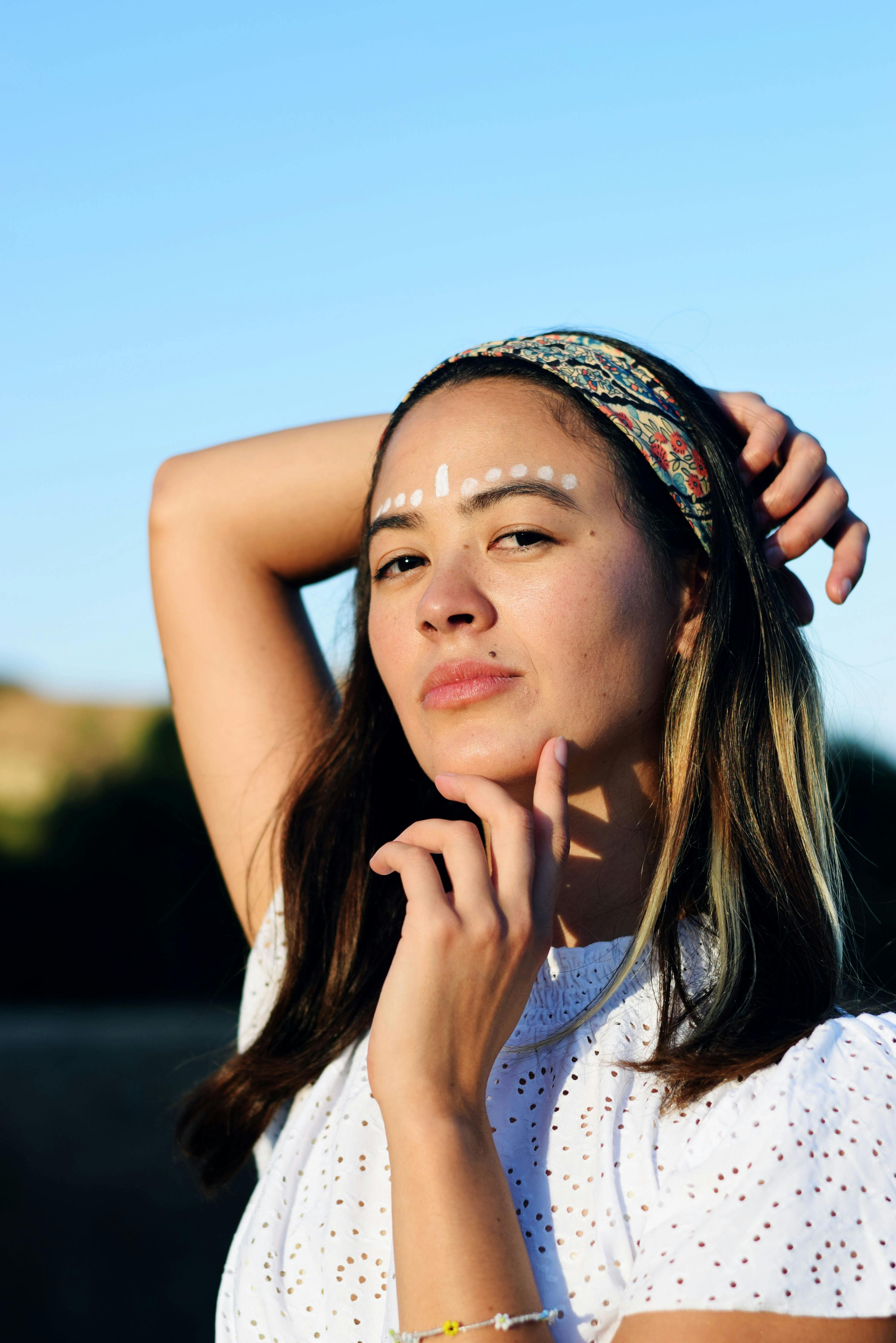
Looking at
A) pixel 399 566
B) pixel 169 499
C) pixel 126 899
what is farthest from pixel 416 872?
pixel 126 899

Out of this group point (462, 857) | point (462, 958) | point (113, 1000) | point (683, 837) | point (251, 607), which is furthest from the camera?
point (113, 1000)

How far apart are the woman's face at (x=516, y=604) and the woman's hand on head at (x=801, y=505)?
365 millimetres

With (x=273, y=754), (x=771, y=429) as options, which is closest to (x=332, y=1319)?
(x=273, y=754)

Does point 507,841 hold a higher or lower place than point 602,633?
lower

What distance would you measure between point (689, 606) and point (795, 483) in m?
0.39

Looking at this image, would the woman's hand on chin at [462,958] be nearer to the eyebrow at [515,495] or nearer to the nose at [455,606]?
the nose at [455,606]

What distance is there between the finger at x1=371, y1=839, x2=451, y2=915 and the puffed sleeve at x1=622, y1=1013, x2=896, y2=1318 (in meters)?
0.57

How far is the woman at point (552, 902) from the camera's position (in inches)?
66.2

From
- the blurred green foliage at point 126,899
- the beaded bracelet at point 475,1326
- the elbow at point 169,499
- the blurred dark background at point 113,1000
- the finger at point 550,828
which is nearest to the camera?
the beaded bracelet at point 475,1326

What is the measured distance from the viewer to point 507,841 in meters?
1.96

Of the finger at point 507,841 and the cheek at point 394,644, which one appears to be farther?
the cheek at point 394,644

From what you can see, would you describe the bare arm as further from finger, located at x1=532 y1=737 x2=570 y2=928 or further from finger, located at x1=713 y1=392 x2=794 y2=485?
finger, located at x1=713 y1=392 x2=794 y2=485

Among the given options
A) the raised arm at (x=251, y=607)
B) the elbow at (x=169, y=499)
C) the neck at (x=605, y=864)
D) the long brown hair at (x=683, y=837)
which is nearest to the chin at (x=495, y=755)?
the neck at (x=605, y=864)

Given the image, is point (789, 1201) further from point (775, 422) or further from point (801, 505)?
point (775, 422)
